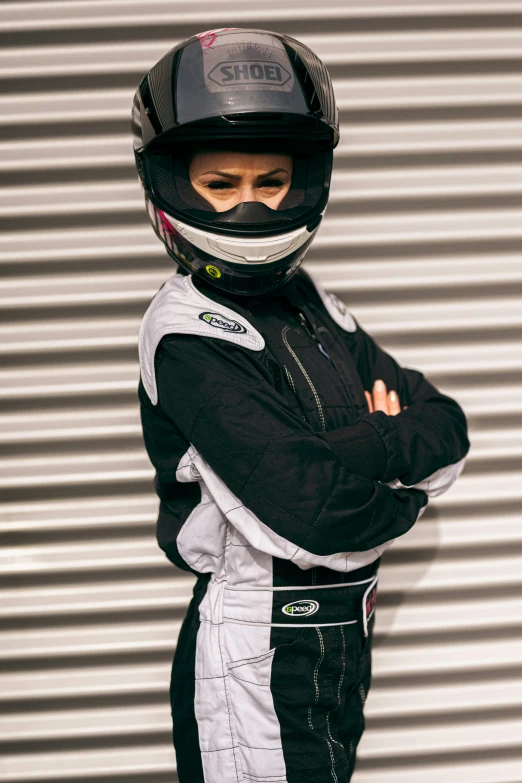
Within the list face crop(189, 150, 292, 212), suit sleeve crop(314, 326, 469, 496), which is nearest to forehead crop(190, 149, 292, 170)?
face crop(189, 150, 292, 212)

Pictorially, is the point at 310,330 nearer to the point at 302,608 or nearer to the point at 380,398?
the point at 380,398

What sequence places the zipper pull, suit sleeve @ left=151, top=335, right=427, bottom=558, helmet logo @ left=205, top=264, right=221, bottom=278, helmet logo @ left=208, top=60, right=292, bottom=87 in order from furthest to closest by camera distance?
1. the zipper pull
2. helmet logo @ left=205, top=264, right=221, bottom=278
3. helmet logo @ left=208, top=60, right=292, bottom=87
4. suit sleeve @ left=151, top=335, right=427, bottom=558

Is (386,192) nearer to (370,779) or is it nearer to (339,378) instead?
(339,378)

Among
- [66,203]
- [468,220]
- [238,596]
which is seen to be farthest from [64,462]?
[468,220]

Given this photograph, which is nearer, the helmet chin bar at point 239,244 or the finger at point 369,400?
the helmet chin bar at point 239,244

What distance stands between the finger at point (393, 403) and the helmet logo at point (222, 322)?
532mm

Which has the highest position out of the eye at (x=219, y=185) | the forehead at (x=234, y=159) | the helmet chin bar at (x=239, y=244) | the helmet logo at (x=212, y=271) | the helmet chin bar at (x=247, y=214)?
the forehead at (x=234, y=159)

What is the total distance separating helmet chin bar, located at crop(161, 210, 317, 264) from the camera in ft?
5.75

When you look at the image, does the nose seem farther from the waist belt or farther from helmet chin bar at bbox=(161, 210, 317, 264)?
the waist belt

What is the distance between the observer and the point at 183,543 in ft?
6.03

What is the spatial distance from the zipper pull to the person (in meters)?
0.01

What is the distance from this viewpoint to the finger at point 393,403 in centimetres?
202

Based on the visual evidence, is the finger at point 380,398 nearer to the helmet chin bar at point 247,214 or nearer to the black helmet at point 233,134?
the black helmet at point 233,134

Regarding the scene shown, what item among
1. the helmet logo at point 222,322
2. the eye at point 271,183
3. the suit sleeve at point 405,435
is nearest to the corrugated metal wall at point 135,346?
the suit sleeve at point 405,435
